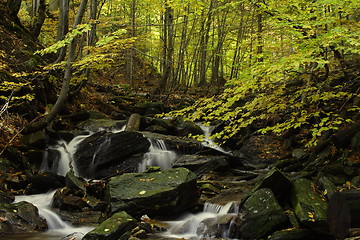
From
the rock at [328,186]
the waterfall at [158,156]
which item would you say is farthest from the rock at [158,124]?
the rock at [328,186]

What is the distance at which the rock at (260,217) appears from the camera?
562 cm

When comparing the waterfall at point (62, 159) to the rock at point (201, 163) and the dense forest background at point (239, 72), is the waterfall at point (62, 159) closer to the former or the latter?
the dense forest background at point (239, 72)

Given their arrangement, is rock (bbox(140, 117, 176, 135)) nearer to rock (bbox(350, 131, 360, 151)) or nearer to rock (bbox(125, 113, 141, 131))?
rock (bbox(125, 113, 141, 131))

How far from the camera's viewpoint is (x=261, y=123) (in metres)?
13.2

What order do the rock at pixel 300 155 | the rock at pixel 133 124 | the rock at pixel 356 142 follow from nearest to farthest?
the rock at pixel 356 142
the rock at pixel 300 155
the rock at pixel 133 124

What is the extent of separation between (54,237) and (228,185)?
4881 millimetres

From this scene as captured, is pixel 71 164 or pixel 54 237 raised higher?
pixel 71 164

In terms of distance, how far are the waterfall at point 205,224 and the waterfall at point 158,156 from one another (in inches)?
138

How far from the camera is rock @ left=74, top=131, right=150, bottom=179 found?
9.68m

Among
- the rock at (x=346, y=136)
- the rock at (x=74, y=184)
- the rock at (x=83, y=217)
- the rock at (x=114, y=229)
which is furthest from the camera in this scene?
the rock at (x=74, y=184)

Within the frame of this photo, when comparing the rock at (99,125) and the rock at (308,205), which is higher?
the rock at (99,125)

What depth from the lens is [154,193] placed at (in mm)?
6773

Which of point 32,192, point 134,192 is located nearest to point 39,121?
point 32,192

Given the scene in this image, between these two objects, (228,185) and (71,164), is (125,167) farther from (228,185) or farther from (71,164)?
(228,185)
